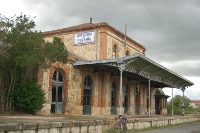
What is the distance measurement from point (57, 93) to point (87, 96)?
3.15 meters

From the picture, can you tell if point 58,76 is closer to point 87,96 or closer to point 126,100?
point 87,96

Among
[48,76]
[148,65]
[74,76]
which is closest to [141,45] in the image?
[148,65]

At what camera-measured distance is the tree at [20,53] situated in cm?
1135

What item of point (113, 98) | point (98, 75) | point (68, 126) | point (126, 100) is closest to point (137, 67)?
point (98, 75)

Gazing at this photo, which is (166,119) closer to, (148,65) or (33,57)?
(148,65)

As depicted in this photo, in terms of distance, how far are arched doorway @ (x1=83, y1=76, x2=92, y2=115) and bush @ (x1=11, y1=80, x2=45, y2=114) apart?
17.6 ft

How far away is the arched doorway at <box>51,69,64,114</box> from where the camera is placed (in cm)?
1591

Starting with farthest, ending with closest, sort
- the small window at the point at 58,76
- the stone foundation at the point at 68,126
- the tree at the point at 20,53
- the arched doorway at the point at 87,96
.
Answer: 1. the arched doorway at the point at 87,96
2. the small window at the point at 58,76
3. the tree at the point at 20,53
4. the stone foundation at the point at 68,126

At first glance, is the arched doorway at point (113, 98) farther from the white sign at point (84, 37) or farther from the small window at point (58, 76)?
the small window at point (58, 76)

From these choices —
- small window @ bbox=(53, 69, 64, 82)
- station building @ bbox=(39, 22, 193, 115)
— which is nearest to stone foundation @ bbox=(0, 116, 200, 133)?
station building @ bbox=(39, 22, 193, 115)

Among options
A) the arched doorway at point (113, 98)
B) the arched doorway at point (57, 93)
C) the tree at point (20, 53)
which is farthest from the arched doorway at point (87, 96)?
the tree at point (20, 53)

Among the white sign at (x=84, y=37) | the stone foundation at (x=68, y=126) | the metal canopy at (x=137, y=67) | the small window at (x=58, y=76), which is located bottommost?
the stone foundation at (x=68, y=126)

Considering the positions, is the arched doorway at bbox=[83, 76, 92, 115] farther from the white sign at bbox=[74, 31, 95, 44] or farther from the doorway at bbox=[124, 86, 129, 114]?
the doorway at bbox=[124, 86, 129, 114]

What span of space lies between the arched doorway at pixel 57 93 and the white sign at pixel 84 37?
18.5 ft
